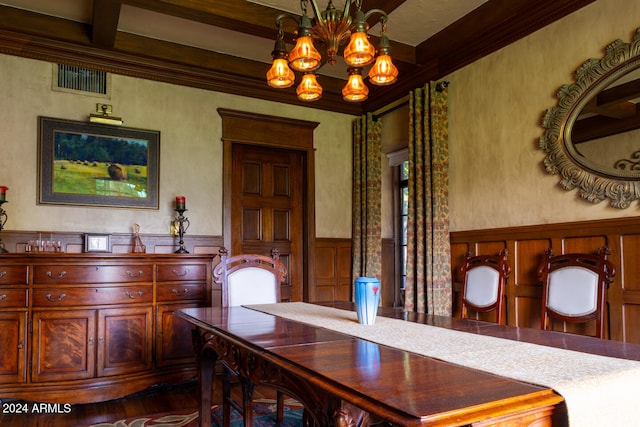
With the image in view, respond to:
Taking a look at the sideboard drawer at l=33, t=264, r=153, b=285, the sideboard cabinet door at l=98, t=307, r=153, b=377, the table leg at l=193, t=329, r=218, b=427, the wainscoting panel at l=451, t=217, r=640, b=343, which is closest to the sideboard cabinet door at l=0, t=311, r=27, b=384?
the sideboard drawer at l=33, t=264, r=153, b=285

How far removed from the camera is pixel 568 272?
280 centimetres

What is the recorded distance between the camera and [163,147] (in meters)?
4.23

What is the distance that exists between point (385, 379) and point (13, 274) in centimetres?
307

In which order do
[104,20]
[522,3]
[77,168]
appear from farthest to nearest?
[77,168]
[104,20]
[522,3]

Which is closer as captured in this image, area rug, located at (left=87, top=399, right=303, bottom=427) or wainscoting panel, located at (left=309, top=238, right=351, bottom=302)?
area rug, located at (left=87, top=399, right=303, bottom=427)

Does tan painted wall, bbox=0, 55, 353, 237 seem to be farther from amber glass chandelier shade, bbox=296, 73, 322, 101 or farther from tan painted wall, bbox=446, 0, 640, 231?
amber glass chandelier shade, bbox=296, 73, 322, 101

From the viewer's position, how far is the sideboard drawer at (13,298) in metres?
3.09

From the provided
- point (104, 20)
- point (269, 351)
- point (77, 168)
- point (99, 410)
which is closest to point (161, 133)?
point (77, 168)

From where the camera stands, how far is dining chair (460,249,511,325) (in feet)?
10.5

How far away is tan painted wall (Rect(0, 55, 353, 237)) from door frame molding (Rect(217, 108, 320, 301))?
0.07 m

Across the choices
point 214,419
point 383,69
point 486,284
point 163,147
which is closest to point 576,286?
point 486,284

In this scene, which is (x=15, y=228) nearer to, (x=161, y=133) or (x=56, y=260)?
(x=56, y=260)

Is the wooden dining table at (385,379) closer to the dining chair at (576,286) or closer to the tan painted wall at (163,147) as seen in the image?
the dining chair at (576,286)

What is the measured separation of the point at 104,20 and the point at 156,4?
1.74 ft
